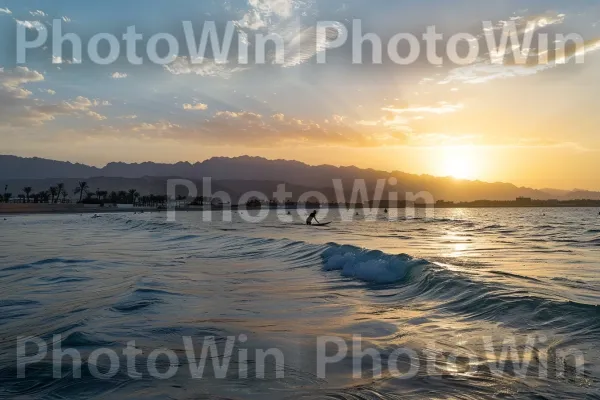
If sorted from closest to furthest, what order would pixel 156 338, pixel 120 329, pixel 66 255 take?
pixel 156 338
pixel 120 329
pixel 66 255

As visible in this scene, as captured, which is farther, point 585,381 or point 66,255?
point 66,255

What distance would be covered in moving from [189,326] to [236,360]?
2447 mm

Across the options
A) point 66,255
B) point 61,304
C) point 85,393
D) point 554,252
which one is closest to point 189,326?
point 85,393

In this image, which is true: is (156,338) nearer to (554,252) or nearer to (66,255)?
(66,255)

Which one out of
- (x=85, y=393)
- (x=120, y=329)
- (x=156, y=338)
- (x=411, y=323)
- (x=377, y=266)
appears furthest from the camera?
(x=377, y=266)

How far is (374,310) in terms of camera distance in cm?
1105

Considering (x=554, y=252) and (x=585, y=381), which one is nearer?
(x=585, y=381)

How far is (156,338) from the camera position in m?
8.37

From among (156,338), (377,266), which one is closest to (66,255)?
(377,266)

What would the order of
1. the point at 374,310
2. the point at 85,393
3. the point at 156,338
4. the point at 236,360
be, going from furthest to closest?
the point at 374,310 → the point at 156,338 → the point at 236,360 → the point at 85,393

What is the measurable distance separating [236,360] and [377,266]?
34.7 ft

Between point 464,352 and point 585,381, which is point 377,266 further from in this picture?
point 585,381

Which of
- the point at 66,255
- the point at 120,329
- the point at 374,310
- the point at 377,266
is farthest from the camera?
the point at 66,255

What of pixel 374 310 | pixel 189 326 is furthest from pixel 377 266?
pixel 189 326
